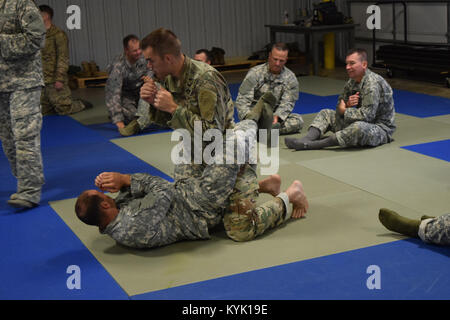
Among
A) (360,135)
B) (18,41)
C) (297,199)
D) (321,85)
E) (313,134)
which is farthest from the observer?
(321,85)

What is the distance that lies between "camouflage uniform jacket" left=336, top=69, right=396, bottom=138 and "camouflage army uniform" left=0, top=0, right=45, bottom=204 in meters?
3.27

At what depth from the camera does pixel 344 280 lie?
3.73 metres

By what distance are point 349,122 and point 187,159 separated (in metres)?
2.89

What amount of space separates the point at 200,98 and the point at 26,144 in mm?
1846

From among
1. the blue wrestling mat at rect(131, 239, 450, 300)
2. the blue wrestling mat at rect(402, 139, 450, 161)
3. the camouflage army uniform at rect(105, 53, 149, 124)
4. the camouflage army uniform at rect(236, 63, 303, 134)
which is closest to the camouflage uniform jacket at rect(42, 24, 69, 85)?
the camouflage army uniform at rect(105, 53, 149, 124)

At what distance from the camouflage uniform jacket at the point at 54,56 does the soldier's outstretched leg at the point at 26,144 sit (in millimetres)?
4665

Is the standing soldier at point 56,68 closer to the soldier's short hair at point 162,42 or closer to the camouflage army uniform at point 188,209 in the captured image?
the camouflage army uniform at point 188,209

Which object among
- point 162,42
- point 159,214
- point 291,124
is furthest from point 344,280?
point 291,124

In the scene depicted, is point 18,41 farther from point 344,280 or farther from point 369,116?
point 369,116

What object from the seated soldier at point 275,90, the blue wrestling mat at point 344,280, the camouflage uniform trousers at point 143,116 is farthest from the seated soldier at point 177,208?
the camouflage uniform trousers at point 143,116

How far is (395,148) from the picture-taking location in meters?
6.79

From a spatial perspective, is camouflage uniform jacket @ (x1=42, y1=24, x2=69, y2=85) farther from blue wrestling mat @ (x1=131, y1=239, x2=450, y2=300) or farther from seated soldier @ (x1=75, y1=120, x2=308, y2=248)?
blue wrestling mat @ (x1=131, y1=239, x2=450, y2=300)

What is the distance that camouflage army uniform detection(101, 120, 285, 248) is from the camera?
13.9 ft

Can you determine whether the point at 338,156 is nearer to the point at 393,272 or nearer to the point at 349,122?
the point at 349,122
